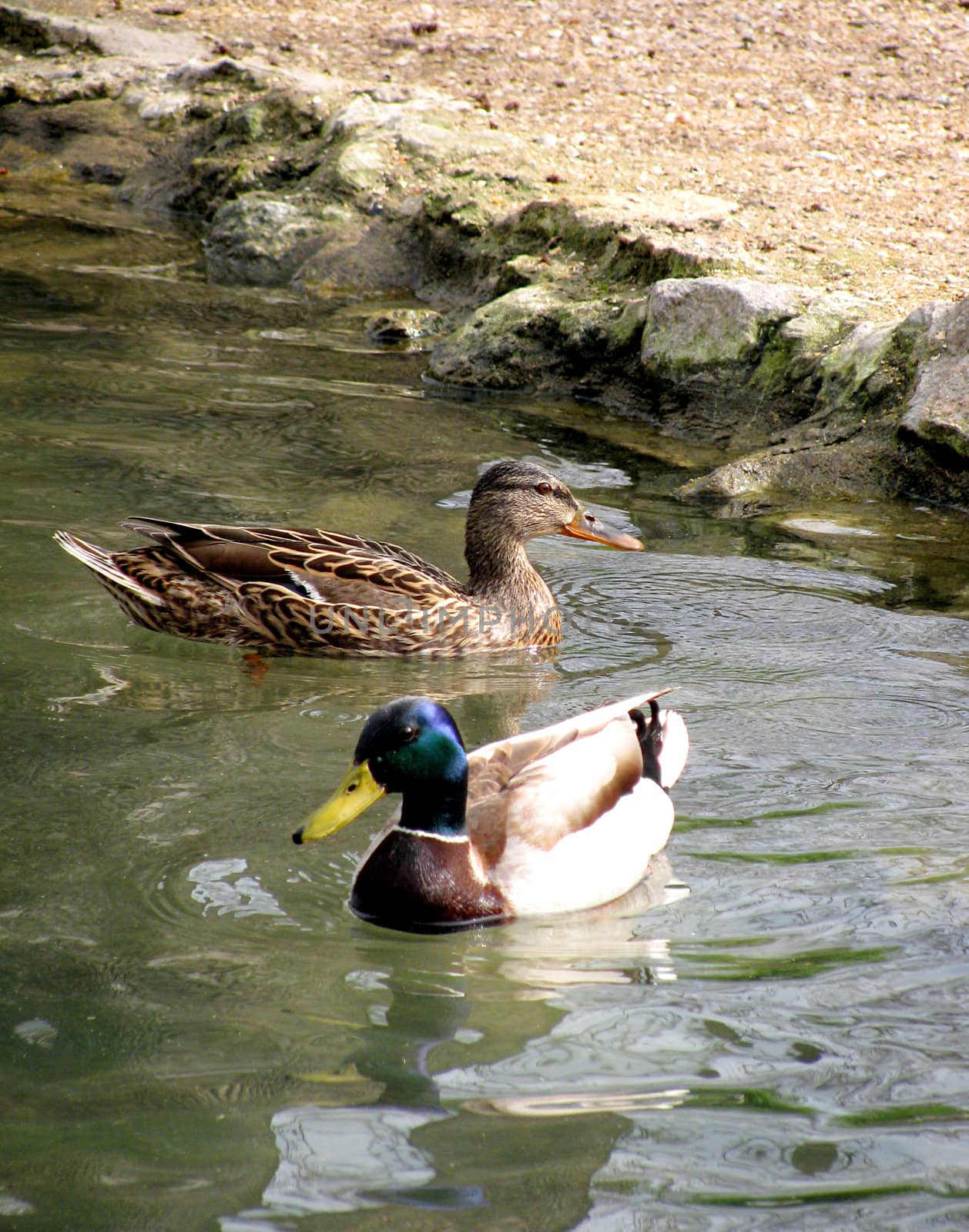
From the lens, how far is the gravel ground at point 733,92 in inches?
412

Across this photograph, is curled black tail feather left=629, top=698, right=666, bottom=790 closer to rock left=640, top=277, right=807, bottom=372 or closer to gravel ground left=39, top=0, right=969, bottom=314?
rock left=640, top=277, right=807, bottom=372

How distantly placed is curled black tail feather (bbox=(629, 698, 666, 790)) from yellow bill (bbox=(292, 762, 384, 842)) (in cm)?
98

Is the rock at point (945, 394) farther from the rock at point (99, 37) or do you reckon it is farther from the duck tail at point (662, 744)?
the rock at point (99, 37)

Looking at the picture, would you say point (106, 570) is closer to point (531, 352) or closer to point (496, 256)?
point (531, 352)

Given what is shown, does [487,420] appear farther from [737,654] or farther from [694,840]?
[694,840]

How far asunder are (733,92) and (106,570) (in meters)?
9.27

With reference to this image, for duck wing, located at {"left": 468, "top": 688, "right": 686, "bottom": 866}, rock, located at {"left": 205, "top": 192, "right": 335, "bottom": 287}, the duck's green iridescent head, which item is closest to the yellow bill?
the duck's green iridescent head

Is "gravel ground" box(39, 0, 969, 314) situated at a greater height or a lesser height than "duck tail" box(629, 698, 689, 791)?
greater

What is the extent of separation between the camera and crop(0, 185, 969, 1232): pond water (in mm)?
3146

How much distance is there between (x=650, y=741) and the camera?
194 inches

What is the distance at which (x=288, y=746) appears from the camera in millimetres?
5355

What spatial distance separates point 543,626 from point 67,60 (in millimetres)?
11566

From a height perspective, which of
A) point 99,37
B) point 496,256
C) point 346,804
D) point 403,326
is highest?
point 99,37

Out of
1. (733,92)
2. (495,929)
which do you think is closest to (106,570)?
(495,929)
